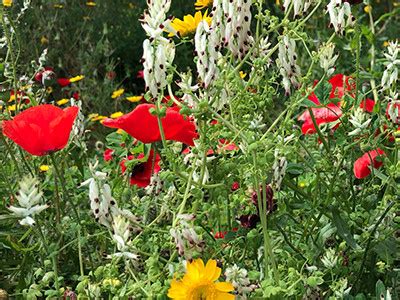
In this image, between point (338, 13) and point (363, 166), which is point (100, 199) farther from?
point (363, 166)

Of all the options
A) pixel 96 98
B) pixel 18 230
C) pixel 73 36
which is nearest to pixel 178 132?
pixel 18 230

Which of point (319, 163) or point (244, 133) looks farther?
point (319, 163)

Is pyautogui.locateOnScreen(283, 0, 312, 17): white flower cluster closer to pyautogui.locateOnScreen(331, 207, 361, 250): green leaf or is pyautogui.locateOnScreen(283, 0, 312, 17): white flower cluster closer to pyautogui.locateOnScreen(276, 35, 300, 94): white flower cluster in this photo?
pyautogui.locateOnScreen(276, 35, 300, 94): white flower cluster

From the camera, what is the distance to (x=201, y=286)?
118cm

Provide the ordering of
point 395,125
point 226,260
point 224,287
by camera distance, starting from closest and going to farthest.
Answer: point 224,287, point 226,260, point 395,125

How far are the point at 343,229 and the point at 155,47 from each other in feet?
1.46

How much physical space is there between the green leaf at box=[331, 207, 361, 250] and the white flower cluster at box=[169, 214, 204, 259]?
312 millimetres

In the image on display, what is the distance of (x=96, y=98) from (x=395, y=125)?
259cm

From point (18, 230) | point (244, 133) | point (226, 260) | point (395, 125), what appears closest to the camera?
point (244, 133)

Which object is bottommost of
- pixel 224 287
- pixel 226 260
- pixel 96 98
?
pixel 96 98

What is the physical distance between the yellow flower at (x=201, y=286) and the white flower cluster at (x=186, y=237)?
0.12 feet

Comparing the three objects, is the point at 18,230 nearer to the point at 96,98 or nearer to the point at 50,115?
the point at 50,115

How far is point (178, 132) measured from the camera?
1.54 m

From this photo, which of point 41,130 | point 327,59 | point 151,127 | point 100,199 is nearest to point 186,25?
point 151,127
